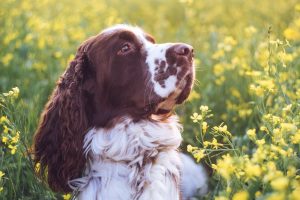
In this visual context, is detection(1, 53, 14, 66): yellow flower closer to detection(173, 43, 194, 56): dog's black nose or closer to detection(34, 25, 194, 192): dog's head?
detection(34, 25, 194, 192): dog's head

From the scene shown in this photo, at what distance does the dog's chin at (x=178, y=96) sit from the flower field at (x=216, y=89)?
0.20 meters

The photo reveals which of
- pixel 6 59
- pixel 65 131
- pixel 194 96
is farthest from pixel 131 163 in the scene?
pixel 6 59

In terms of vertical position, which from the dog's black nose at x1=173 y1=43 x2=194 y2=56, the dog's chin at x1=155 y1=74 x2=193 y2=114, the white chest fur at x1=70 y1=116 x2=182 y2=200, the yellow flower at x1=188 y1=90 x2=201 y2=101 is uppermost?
the dog's black nose at x1=173 y1=43 x2=194 y2=56

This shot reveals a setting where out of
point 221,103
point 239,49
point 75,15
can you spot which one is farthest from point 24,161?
point 75,15

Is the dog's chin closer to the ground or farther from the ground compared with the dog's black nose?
closer to the ground

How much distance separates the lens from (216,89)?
17.1 ft

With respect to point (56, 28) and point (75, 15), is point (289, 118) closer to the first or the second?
point (56, 28)

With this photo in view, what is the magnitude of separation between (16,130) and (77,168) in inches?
17.1

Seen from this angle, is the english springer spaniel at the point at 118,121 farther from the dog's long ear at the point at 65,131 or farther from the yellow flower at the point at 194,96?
the yellow flower at the point at 194,96

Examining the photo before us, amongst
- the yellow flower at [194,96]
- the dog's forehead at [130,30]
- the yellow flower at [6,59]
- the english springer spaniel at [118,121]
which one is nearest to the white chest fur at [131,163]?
the english springer spaniel at [118,121]

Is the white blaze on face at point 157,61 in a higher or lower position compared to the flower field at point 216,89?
higher

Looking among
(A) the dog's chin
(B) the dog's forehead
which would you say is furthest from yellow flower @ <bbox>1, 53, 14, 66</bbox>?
(A) the dog's chin

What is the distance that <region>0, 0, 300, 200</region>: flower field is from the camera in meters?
2.68

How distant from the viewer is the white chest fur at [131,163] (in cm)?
308
